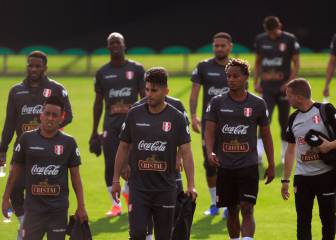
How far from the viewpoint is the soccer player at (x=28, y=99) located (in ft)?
39.0

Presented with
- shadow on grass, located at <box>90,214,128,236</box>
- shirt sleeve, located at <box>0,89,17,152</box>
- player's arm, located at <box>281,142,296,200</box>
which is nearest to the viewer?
player's arm, located at <box>281,142,296,200</box>

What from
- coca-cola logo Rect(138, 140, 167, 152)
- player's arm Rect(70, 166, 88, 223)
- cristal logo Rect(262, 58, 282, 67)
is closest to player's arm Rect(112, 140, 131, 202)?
coca-cola logo Rect(138, 140, 167, 152)

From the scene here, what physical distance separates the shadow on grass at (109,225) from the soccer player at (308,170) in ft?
11.7

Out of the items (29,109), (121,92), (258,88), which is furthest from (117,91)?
(258,88)

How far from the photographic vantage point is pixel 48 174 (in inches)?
391

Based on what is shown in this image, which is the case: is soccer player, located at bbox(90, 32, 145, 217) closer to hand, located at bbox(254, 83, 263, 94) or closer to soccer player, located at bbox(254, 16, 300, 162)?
hand, located at bbox(254, 83, 263, 94)

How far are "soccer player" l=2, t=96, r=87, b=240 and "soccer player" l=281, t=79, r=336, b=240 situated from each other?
8.29ft

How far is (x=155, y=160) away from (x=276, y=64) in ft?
28.5

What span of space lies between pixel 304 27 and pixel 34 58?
32.4 m


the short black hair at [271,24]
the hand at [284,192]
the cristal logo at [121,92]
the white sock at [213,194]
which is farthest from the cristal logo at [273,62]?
the hand at [284,192]

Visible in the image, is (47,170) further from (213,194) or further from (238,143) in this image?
(213,194)

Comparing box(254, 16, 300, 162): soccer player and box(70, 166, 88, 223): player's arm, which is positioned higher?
box(254, 16, 300, 162): soccer player

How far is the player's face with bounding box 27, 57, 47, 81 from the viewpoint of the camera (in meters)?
11.9

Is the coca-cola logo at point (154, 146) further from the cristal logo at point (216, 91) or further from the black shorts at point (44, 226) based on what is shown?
the cristal logo at point (216, 91)
